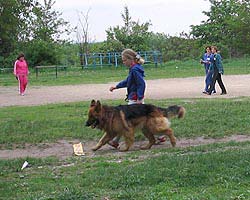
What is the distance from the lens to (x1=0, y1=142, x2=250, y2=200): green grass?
650 centimetres

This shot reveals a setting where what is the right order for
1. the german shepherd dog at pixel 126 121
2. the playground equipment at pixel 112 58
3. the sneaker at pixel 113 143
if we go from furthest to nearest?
the playground equipment at pixel 112 58
the sneaker at pixel 113 143
the german shepherd dog at pixel 126 121

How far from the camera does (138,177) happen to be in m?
7.30

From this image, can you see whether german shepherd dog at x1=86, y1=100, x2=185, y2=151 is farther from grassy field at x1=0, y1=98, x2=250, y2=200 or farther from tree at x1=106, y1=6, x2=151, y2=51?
tree at x1=106, y1=6, x2=151, y2=51

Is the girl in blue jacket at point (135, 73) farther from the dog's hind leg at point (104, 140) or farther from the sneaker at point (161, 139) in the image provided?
the sneaker at point (161, 139)

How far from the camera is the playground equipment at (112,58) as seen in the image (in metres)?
48.0

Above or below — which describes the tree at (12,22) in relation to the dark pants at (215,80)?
above


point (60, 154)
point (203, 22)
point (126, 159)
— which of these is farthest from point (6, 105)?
point (203, 22)

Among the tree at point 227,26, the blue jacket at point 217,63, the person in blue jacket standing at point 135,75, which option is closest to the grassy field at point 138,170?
the person in blue jacket standing at point 135,75

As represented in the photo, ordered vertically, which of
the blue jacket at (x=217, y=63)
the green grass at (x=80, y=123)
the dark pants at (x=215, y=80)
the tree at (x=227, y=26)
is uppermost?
the tree at (x=227, y=26)

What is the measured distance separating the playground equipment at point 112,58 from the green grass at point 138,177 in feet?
125

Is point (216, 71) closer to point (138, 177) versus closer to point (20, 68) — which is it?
point (20, 68)

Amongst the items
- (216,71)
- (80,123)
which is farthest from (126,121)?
(216,71)

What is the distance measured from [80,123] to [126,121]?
3.08 m

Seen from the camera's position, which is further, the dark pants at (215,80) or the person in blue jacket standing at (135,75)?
the dark pants at (215,80)
